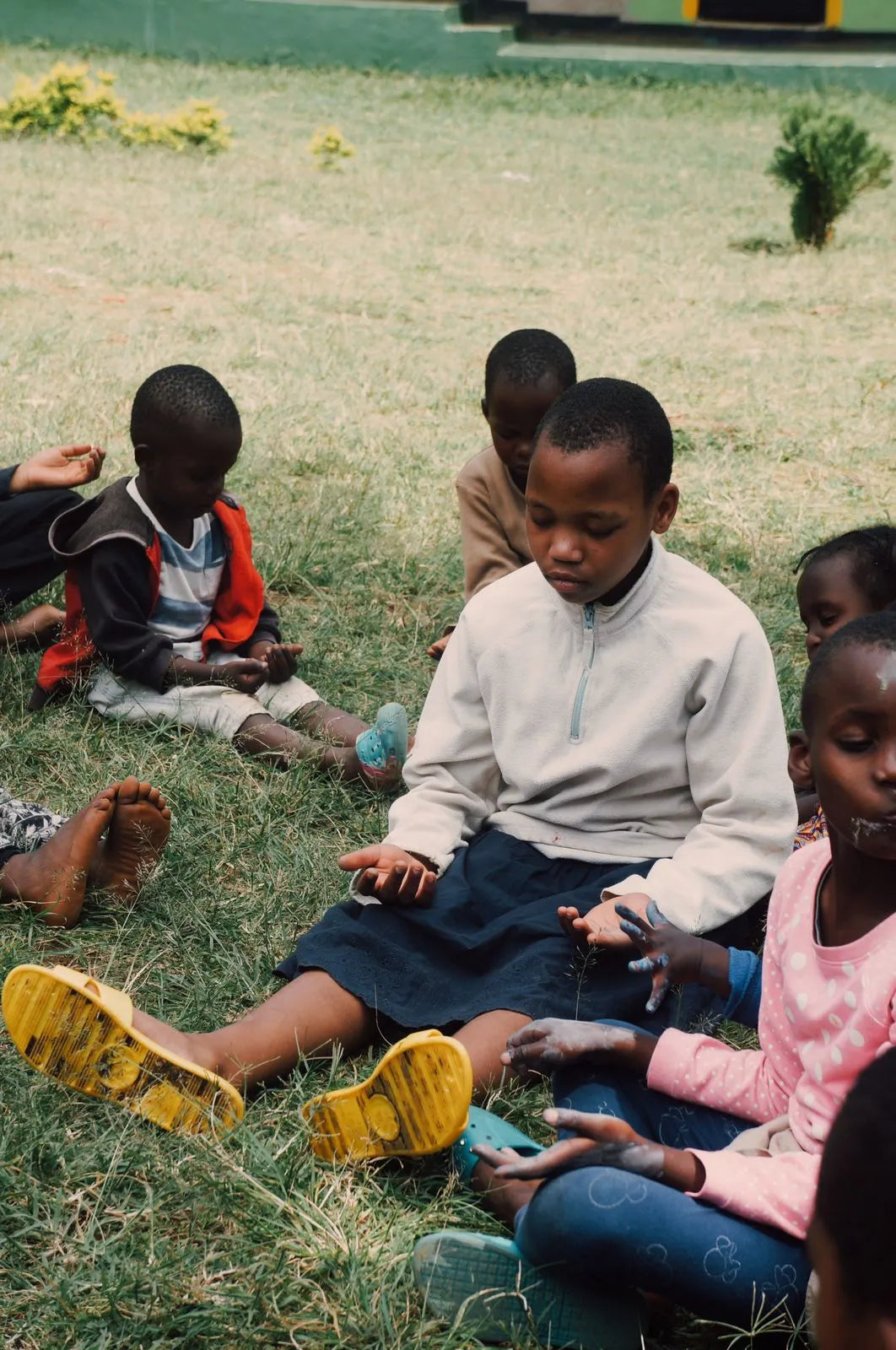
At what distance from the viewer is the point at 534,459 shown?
2.50m

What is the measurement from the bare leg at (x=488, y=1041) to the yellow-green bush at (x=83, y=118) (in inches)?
434

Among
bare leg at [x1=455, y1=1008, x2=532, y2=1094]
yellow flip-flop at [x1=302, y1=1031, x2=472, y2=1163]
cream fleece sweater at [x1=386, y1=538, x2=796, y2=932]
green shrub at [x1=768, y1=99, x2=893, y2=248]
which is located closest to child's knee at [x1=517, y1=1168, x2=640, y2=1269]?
yellow flip-flop at [x1=302, y1=1031, x2=472, y2=1163]

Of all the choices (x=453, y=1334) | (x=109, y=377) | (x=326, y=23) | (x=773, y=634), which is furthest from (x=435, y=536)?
(x=326, y=23)

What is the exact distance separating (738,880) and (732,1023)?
265mm

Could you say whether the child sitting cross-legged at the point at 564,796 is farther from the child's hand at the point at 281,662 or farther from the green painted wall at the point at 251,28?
the green painted wall at the point at 251,28

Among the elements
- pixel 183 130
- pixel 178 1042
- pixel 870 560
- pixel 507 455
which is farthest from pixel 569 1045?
pixel 183 130

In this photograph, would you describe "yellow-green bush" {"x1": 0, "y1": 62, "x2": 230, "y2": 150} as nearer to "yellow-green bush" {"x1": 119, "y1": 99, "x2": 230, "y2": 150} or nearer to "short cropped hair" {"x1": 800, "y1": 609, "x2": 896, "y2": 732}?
"yellow-green bush" {"x1": 119, "y1": 99, "x2": 230, "y2": 150}

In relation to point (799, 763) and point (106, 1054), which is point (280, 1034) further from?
point (799, 763)

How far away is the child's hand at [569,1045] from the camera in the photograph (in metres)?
2.02

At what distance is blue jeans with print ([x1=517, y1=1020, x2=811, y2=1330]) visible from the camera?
1.74 m

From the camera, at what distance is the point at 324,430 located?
5750mm

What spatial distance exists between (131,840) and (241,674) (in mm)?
903

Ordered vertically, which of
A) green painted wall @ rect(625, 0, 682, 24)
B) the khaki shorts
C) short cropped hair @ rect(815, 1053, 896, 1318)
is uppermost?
green painted wall @ rect(625, 0, 682, 24)

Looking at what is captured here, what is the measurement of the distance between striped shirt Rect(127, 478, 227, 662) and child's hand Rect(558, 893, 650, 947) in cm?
167
